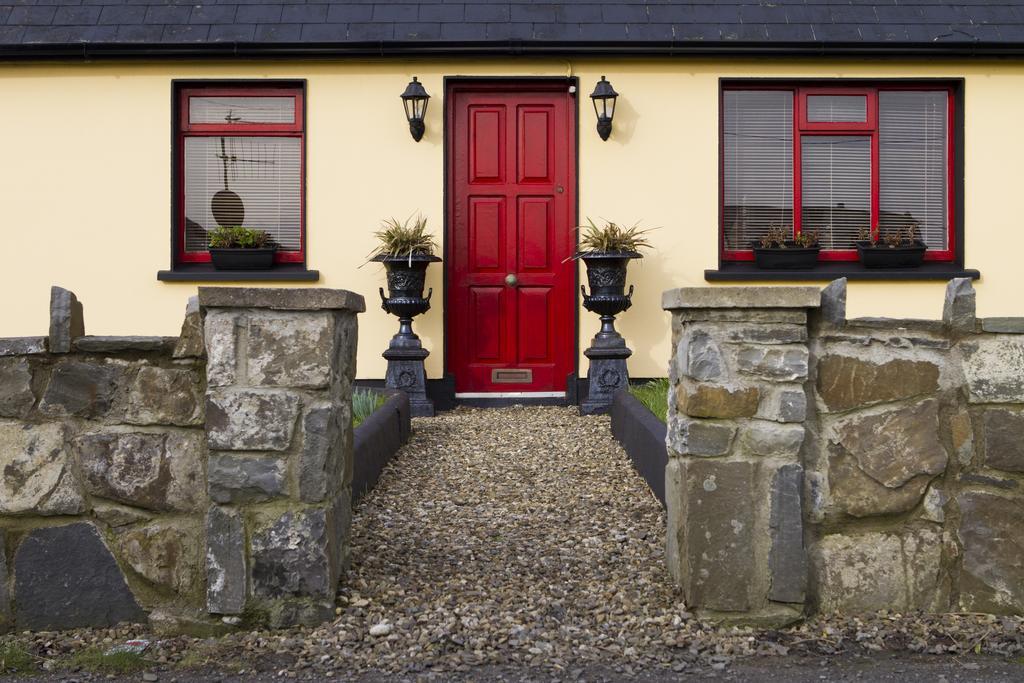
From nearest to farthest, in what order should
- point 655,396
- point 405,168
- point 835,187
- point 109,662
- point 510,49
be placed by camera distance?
point 109,662 < point 655,396 < point 510,49 < point 405,168 < point 835,187

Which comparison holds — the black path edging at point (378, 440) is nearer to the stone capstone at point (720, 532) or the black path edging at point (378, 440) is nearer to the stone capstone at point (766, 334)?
the stone capstone at point (720, 532)

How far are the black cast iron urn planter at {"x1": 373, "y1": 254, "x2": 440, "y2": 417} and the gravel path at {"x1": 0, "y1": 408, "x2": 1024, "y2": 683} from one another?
2992mm

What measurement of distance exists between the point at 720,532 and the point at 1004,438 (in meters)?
0.97

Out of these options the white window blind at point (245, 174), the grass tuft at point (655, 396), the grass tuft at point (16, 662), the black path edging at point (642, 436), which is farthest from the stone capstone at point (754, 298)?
the white window blind at point (245, 174)

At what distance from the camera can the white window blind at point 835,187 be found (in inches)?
317

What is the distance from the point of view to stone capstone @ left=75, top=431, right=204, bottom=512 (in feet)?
10.7

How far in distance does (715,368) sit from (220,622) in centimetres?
177

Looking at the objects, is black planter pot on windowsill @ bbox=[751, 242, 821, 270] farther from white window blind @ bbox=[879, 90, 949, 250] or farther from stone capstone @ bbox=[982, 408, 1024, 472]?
stone capstone @ bbox=[982, 408, 1024, 472]

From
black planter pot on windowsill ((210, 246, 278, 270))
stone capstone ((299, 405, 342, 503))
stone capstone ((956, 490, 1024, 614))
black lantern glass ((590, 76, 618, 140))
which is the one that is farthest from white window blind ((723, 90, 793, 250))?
stone capstone ((299, 405, 342, 503))

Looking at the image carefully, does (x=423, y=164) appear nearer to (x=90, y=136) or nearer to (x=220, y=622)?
(x=90, y=136)

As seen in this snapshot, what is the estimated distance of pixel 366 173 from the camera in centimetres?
796

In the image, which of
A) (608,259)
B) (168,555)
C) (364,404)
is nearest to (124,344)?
(168,555)

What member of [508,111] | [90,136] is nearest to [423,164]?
[508,111]

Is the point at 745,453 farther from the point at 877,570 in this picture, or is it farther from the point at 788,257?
Result: the point at 788,257
